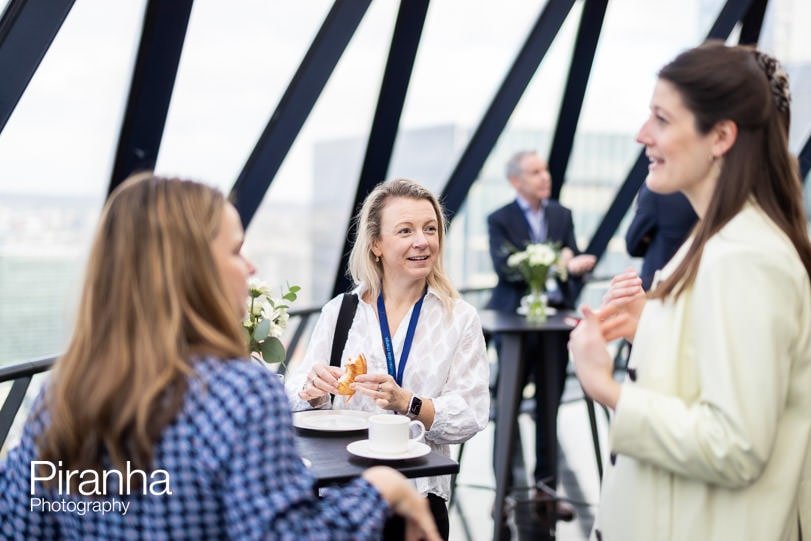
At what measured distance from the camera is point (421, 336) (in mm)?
2566

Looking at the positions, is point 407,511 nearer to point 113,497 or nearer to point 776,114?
point 113,497

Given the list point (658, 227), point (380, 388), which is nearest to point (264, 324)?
point (380, 388)

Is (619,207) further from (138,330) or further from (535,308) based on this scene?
(138,330)

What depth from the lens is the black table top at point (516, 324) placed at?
433 centimetres

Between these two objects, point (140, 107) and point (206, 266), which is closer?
point (206, 266)

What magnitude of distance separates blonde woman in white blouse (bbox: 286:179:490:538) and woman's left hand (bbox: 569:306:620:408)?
855 mm

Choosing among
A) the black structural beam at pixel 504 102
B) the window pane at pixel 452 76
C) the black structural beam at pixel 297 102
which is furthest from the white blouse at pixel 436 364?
the black structural beam at pixel 504 102

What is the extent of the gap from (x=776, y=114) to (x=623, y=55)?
5247 mm

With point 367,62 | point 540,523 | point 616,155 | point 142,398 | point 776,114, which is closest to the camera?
point 142,398

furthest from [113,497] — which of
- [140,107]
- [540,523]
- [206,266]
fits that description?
[540,523]

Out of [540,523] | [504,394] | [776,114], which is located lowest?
[540,523]

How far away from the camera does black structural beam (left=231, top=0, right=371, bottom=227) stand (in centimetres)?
417

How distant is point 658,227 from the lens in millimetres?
4012

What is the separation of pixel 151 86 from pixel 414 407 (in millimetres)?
1974
